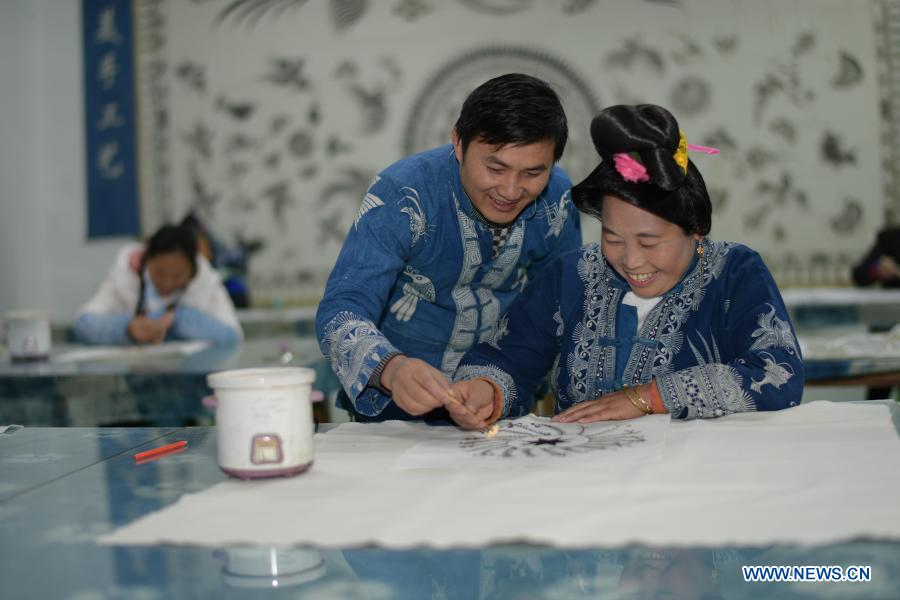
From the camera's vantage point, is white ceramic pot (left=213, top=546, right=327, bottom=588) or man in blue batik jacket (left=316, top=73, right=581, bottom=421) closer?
white ceramic pot (left=213, top=546, right=327, bottom=588)

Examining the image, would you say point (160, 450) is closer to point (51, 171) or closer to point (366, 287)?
point (366, 287)

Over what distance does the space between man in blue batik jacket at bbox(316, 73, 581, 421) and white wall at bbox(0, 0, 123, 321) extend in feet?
14.5

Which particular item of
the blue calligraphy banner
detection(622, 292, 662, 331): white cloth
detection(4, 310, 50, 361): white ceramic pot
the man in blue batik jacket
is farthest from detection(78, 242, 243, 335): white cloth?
the blue calligraphy banner

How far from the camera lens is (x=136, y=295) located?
3.70 meters

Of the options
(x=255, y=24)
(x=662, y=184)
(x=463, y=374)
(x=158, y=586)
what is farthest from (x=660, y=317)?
(x=255, y=24)

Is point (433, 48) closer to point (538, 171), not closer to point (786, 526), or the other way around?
point (538, 171)

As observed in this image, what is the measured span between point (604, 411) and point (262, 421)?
608 millimetres

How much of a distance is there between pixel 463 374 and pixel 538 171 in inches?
15.0

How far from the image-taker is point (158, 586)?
762mm

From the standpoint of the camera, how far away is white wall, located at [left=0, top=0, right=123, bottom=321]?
5.66 m

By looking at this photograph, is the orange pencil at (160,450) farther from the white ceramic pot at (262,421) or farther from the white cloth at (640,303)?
the white cloth at (640,303)

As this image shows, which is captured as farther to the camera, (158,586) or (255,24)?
(255,24)

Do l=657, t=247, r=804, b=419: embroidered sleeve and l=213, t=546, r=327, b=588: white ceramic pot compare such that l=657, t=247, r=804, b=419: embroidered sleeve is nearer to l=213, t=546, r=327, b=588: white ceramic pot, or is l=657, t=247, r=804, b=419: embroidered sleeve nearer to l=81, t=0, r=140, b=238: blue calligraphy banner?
l=213, t=546, r=327, b=588: white ceramic pot

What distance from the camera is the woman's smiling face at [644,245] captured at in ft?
5.08
